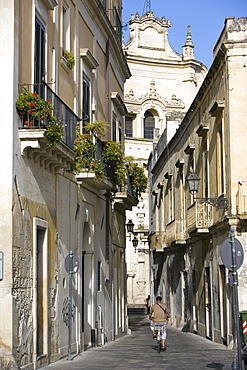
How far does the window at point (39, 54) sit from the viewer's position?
14.3 m

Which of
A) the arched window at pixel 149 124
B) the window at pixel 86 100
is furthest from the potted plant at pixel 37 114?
the arched window at pixel 149 124

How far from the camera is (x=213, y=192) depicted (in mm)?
22531

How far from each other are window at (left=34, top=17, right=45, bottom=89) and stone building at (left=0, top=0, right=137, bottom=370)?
2cm

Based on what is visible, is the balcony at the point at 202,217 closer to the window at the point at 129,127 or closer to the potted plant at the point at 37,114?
the potted plant at the point at 37,114

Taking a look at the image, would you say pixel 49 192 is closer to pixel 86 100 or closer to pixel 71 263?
pixel 71 263

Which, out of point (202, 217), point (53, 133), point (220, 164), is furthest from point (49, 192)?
point (202, 217)

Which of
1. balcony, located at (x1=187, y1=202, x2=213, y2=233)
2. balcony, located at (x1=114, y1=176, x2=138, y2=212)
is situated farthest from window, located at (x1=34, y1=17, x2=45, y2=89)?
balcony, located at (x1=114, y1=176, x2=138, y2=212)

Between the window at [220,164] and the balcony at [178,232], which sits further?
the balcony at [178,232]

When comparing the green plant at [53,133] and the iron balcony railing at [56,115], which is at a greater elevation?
the iron balcony railing at [56,115]

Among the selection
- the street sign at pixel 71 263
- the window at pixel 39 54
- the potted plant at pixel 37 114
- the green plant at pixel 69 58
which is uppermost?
the green plant at pixel 69 58

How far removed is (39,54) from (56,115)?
1.38 meters

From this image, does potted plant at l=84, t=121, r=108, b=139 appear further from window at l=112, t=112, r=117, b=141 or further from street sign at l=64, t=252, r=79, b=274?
window at l=112, t=112, r=117, b=141

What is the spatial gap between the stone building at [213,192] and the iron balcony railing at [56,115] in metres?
4.70

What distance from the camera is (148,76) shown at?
58.8m
